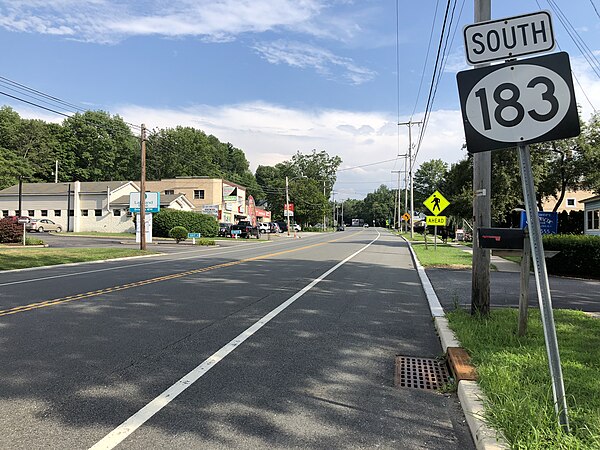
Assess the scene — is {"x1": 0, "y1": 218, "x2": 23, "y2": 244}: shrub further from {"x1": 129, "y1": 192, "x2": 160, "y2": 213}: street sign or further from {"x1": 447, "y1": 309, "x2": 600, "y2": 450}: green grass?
{"x1": 447, "y1": 309, "x2": 600, "y2": 450}: green grass

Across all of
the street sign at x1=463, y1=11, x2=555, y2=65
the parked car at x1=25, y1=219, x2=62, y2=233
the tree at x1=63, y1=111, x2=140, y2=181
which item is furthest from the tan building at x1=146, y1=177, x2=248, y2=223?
the street sign at x1=463, y1=11, x2=555, y2=65

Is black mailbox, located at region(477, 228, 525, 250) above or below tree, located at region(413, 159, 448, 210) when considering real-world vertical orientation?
below

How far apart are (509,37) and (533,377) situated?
3020 millimetres

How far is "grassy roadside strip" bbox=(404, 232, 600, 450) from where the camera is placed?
3201 mm

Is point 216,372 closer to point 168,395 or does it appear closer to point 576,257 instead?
point 168,395

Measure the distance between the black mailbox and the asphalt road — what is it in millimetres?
1678

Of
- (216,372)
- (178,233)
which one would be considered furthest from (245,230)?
(216,372)

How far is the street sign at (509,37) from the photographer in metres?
3.81

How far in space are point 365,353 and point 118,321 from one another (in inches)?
157

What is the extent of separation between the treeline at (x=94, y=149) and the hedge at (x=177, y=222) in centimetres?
2195

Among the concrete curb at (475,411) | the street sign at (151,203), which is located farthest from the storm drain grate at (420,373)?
the street sign at (151,203)

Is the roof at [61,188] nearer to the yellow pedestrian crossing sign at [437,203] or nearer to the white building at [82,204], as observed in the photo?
the white building at [82,204]

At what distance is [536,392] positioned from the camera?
3.90 metres

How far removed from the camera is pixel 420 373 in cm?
529
